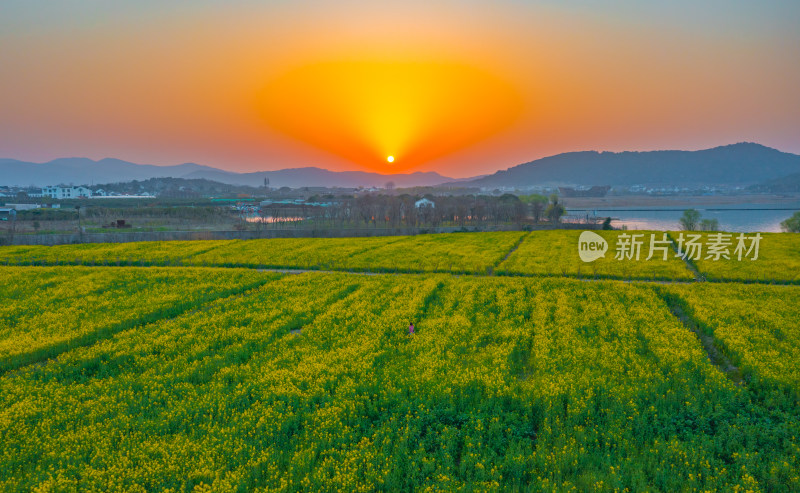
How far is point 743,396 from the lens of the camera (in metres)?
11.9

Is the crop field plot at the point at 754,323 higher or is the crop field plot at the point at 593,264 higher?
the crop field plot at the point at 593,264

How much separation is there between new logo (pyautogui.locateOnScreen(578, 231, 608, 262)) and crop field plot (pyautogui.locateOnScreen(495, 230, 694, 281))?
0.50 metres

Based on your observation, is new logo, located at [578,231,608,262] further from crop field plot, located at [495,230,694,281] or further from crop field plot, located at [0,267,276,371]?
crop field plot, located at [0,267,276,371]

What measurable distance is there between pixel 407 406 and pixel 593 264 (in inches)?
1117

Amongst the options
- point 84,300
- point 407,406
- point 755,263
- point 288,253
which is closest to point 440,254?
point 288,253

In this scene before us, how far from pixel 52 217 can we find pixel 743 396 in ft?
458

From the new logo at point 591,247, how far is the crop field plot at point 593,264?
500 mm

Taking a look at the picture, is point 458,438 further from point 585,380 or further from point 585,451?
point 585,380

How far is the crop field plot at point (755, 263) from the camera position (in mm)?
29656

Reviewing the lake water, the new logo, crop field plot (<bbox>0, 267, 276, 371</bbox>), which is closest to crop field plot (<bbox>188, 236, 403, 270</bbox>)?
crop field plot (<bbox>0, 267, 276, 371</bbox>)

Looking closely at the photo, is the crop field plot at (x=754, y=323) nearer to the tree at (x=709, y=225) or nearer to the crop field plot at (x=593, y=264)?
the crop field plot at (x=593, y=264)

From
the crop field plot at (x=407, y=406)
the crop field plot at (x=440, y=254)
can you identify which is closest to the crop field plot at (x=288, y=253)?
the crop field plot at (x=440, y=254)

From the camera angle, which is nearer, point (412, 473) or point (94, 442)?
point (412, 473)

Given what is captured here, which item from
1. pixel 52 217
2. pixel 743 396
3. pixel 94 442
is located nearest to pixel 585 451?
pixel 743 396
